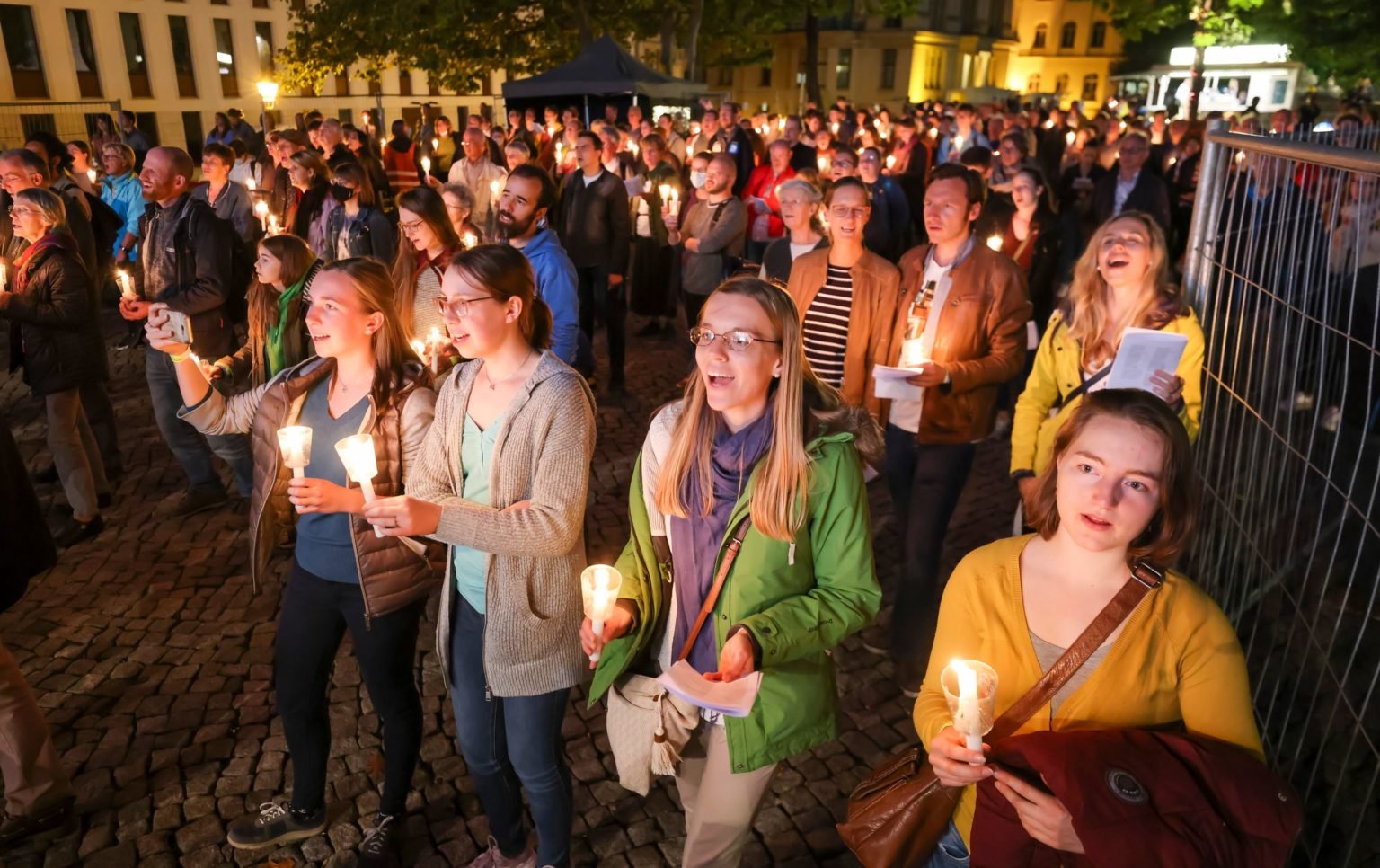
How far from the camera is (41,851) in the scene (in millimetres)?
3418

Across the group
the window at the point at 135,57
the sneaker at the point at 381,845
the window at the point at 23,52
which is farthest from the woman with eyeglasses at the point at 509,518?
the window at the point at 135,57

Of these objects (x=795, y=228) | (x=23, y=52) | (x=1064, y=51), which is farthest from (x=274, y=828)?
(x=1064, y=51)

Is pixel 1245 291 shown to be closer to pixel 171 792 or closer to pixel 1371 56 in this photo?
pixel 171 792

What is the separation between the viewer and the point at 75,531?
576 centimetres

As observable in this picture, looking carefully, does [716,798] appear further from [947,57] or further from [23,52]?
[947,57]

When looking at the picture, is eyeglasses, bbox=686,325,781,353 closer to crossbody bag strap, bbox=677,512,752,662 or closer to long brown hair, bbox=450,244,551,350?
crossbody bag strap, bbox=677,512,752,662

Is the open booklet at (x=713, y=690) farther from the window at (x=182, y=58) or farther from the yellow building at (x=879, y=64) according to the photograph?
the yellow building at (x=879, y=64)

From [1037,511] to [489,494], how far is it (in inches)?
58.3

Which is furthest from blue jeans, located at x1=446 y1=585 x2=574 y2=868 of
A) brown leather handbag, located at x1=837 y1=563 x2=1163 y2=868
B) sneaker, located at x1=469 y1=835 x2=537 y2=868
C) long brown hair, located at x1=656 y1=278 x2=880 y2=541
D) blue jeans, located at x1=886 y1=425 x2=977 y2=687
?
blue jeans, located at x1=886 y1=425 x2=977 y2=687

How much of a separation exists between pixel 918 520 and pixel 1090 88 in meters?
91.0

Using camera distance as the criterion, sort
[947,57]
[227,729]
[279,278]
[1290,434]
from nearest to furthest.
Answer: [1290,434] → [227,729] → [279,278] → [947,57]

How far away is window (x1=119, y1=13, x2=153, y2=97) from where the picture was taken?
112 ft

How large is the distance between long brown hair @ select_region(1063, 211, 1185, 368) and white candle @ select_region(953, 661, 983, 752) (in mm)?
2284

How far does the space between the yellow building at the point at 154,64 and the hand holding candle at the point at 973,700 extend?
2960cm
